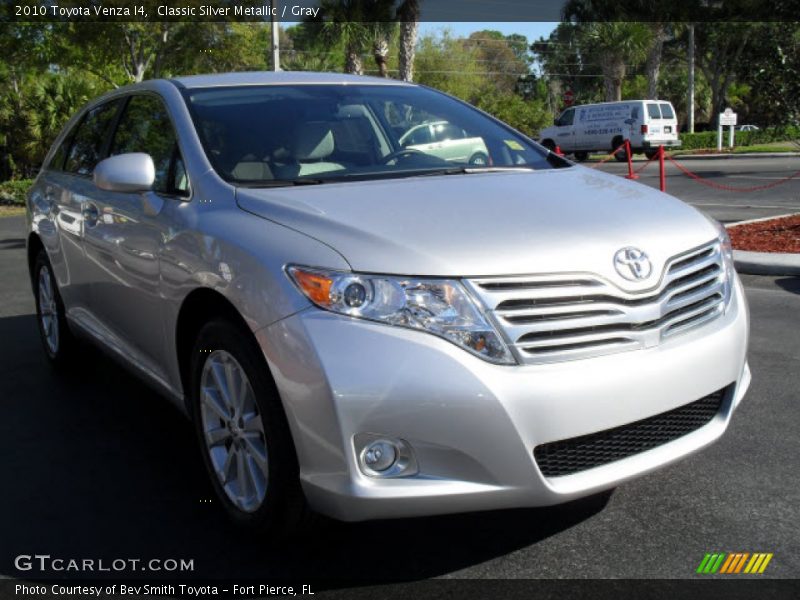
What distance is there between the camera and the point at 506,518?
3.47 m

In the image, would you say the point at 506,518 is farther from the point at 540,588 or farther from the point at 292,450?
the point at 292,450

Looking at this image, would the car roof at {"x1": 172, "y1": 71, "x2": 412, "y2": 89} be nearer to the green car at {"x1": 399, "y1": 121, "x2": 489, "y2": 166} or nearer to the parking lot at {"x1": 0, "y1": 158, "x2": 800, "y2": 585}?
the green car at {"x1": 399, "y1": 121, "x2": 489, "y2": 166}

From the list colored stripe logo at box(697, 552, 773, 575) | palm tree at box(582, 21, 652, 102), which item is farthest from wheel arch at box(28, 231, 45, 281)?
palm tree at box(582, 21, 652, 102)

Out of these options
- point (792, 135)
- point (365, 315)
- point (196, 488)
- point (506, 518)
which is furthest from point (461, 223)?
point (792, 135)

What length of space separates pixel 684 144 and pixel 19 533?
3848 cm

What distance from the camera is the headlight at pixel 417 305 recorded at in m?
2.77

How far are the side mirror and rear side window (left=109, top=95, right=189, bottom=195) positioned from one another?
9 cm

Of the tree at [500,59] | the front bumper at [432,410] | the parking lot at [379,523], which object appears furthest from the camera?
the tree at [500,59]

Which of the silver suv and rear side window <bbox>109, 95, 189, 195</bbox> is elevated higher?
rear side window <bbox>109, 95, 189, 195</bbox>

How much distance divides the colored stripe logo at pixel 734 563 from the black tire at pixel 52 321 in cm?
381

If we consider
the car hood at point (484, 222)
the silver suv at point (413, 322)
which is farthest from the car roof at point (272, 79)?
the car hood at point (484, 222)

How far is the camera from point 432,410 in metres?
2.70

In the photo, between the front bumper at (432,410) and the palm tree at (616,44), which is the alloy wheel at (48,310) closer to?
the front bumper at (432,410)

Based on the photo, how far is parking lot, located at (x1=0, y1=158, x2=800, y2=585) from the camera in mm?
3150
